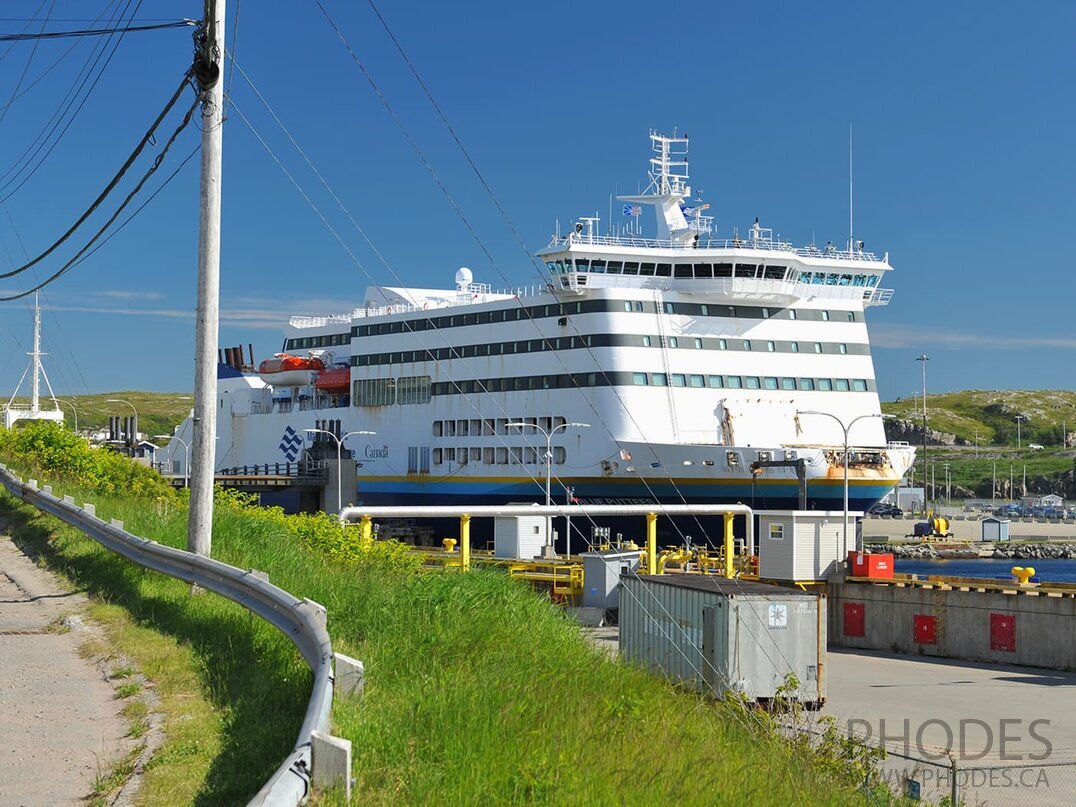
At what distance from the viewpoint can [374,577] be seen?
39.7 ft

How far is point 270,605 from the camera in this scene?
28.8ft

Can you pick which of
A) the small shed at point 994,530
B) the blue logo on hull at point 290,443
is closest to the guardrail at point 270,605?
the blue logo on hull at point 290,443

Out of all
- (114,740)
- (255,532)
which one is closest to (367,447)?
(255,532)

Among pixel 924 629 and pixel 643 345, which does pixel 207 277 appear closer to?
pixel 924 629

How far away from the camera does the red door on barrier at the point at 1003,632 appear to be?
25688 mm

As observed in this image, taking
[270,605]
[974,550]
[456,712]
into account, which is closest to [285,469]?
[974,550]

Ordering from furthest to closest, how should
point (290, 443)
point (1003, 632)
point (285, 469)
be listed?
1. point (290, 443)
2. point (285, 469)
3. point (1003, 632)

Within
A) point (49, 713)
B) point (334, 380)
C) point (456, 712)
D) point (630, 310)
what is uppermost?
point (630, 310)

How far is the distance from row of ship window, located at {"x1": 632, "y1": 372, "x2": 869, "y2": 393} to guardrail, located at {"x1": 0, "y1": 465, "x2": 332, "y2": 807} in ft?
100

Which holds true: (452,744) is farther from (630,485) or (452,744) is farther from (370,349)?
(370,349)

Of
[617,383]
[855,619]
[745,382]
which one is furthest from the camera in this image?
[745,382]

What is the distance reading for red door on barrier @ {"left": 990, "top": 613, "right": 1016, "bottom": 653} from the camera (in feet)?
84.3


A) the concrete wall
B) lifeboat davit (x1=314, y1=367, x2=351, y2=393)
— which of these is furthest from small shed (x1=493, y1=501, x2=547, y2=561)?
lifeboat davit (x1=314, y1=367, x2=351, y2=393)

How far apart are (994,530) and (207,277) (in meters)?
88.3
